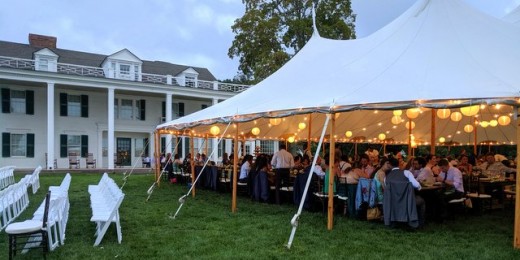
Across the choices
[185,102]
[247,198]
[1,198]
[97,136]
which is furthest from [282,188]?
[185,102]

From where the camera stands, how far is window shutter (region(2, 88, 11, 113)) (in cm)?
2430

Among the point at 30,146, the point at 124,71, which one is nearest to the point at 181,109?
the point at 124,71

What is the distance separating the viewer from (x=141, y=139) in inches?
1153

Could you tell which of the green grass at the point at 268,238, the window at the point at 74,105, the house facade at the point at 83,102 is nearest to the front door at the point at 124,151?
the house facade at the point at 83,102

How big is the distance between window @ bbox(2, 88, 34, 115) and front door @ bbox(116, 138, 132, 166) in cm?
564

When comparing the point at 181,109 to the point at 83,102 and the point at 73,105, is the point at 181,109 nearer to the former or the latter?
the point at 83,102

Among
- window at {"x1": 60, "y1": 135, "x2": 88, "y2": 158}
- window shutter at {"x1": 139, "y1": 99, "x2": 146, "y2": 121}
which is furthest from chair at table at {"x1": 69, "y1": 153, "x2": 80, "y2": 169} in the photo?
window shutter at {"x1": 139, "y1": 99, "x2": 146, "y2": 121}

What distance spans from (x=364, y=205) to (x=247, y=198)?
4.51 meters

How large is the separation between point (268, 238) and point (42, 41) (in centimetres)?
2772

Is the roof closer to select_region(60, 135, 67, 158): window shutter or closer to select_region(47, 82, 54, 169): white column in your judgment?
select_region(47, 82, 54, 169): white column

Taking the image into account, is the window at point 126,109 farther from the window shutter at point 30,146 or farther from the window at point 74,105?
the window shutter at point 30,146

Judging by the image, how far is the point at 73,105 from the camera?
1047 inches

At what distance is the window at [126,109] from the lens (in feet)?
93.8

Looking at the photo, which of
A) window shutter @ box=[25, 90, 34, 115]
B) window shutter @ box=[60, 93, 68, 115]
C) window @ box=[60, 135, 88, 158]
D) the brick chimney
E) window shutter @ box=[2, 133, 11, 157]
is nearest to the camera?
window shutter @ box=[2, 133, 11, 157]
